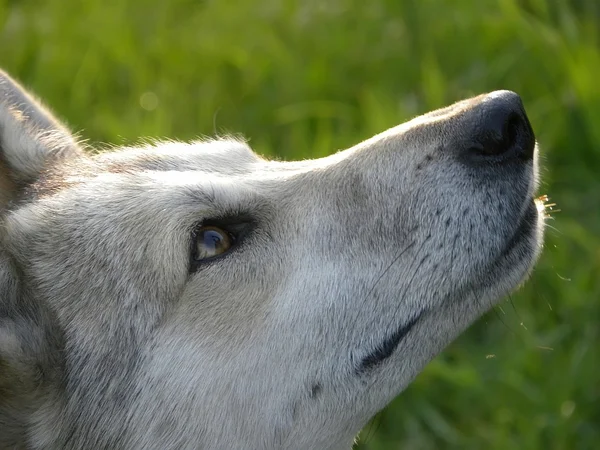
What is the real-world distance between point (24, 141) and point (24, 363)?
3.57 feet

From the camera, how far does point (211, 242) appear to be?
3479 mm

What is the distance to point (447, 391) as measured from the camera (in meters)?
5.16

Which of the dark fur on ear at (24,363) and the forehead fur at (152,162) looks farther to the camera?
the forehead fur at (152,162)

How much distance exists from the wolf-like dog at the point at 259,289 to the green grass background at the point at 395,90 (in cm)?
168

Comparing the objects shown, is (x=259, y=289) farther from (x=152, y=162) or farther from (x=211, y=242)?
(x=152, y=162)

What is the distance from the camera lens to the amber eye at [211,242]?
3447 mm

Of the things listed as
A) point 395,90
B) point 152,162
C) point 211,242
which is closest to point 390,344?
point 211,242

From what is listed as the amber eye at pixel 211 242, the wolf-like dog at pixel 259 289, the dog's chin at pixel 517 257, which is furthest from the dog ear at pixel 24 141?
the dog's chin at pixel 517 257

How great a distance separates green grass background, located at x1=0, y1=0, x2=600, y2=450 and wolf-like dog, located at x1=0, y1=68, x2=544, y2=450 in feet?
5.50

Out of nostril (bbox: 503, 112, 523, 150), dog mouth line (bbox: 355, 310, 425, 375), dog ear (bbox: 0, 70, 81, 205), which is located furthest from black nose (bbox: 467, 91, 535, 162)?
dog ear (bbox: 0, 70, 81, 205)

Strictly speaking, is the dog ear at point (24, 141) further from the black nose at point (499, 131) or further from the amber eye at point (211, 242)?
the black nose at point (499, 131)

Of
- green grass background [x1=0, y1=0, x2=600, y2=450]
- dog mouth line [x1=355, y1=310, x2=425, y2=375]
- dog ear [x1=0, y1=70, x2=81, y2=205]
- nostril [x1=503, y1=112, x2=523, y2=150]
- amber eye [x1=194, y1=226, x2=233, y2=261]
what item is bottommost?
green grass background [x1=0, y1=0, x2=600, y2=450]

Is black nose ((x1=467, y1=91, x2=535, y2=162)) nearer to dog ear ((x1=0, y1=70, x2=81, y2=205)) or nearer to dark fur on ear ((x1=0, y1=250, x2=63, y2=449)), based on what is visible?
dark fur on ear ((x1=0, y1=250, x2=63, y2=449))

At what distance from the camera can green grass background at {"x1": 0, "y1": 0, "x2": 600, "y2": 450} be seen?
502cm
